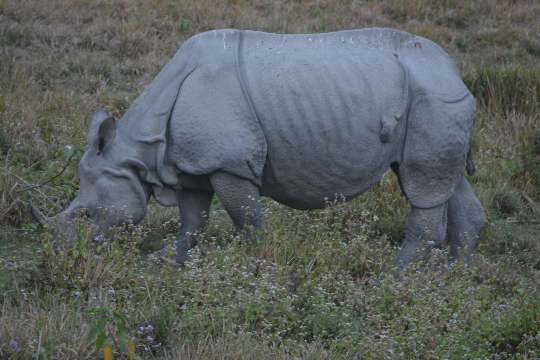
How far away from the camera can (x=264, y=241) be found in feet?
18.6

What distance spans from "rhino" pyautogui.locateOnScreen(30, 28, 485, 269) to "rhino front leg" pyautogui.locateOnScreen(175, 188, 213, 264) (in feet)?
0.11

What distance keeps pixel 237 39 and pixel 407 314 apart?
2.10 meters

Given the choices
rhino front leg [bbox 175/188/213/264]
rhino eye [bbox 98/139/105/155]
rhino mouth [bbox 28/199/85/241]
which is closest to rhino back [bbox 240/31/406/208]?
rhino front leg [bbox 175/188/213/264]

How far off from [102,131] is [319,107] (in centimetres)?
134

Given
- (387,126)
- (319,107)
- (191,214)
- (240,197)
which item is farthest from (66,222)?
(387,126)

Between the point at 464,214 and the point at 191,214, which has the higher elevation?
the point at 191,214

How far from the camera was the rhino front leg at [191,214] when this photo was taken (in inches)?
239

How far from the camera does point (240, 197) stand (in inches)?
223

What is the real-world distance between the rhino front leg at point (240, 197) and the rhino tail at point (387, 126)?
0.86m

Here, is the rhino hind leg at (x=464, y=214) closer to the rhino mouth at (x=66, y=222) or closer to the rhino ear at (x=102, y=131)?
the rhino ear at (x=102, y=131)

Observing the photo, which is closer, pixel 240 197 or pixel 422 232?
pixel 240 197

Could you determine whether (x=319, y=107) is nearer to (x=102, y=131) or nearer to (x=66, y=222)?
(x=102, y=131)

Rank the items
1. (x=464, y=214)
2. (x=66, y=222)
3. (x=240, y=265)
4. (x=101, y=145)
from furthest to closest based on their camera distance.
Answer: (x=464, y=214), (x=101, y=145), (x=66, y=222), (x=240, y=265)

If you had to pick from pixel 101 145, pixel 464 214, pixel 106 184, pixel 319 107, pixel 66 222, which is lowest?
pixel 464 214
